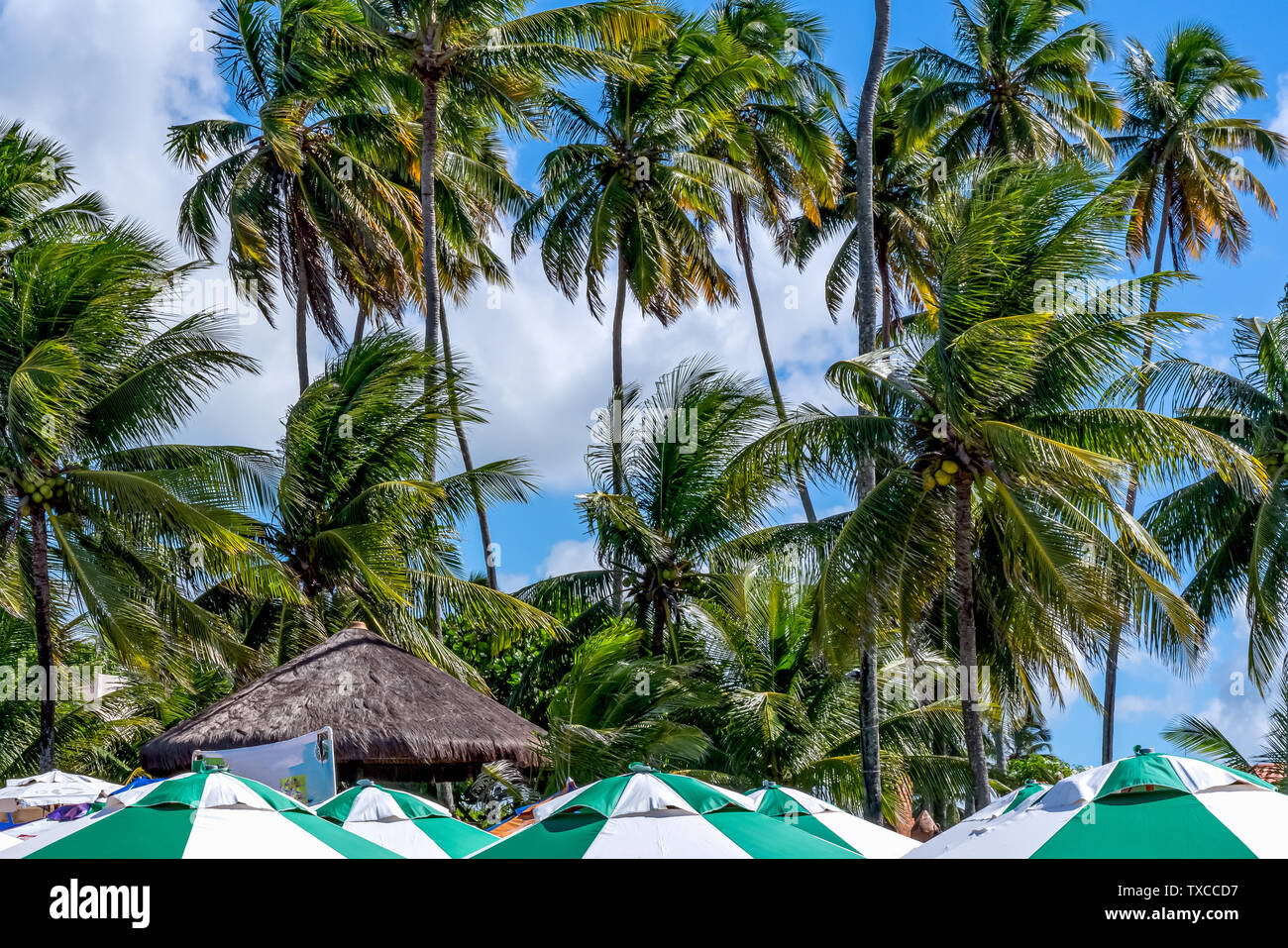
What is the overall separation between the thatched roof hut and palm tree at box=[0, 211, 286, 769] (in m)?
1.26

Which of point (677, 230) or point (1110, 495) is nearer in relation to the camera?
point (1110, 495)

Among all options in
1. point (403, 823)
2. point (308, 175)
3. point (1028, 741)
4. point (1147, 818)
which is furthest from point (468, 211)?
point (1028, 741)

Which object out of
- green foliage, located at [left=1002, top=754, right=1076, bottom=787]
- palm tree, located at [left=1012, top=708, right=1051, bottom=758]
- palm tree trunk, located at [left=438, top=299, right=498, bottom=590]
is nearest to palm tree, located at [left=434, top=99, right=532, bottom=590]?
palm tree trunk, located at [left=438, top=299, right=498, bottom=590]

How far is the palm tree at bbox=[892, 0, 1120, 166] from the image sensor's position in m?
25.4

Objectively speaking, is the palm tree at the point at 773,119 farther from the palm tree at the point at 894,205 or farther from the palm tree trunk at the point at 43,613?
the palm tree trunk at the point at 43,613

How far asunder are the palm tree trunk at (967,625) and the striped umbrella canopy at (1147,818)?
7.03m

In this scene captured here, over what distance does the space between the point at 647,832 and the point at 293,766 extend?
5.90m

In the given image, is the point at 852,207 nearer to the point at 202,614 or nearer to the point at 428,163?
the point at 428,163

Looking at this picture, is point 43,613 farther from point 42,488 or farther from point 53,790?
point 53,790

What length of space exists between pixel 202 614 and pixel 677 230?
12624 millimetres

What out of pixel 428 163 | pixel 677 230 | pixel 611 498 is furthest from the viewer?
pixel 677 230

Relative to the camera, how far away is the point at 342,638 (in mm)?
16281
